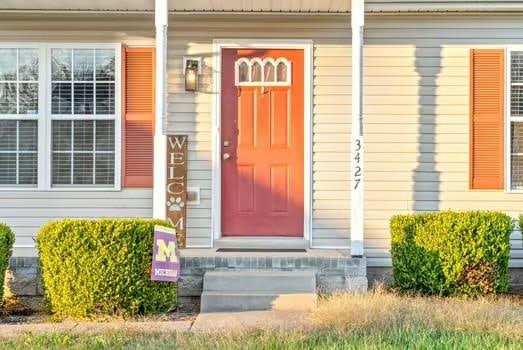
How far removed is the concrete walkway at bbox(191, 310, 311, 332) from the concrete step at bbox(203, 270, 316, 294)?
352mm

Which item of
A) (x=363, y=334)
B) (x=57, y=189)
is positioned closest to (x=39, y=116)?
(x=57, y=189)

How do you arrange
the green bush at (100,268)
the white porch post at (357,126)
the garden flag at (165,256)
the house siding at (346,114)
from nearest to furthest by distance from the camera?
the green bush at (100,268), the garden flag at (165,256), the white porch post at (357,126), the house siding at (346,114)

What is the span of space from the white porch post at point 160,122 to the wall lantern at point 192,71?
2.34ft

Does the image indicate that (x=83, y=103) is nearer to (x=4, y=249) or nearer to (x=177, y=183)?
(x=177, y=183)

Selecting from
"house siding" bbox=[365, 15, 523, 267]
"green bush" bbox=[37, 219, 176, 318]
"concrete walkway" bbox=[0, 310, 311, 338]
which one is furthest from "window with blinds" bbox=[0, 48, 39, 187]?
"house siding" bbox=[365, 15, 523, 267]

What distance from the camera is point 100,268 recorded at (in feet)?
16.4

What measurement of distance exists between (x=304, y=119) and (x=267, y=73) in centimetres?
64

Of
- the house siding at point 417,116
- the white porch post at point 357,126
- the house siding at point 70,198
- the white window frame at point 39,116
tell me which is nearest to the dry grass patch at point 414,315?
the white porch post at point 357,126

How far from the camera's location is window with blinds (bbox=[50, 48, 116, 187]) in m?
6.62

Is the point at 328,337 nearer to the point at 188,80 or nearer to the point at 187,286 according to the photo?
the point at 187,286

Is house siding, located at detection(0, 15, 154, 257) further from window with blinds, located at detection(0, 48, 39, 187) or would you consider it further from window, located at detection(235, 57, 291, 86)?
window, located at detection(235, 57, 291, 86)

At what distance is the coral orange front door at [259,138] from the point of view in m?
6.67

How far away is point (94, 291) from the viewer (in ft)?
16.3

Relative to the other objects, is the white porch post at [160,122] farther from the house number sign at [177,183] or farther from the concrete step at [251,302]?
the concrete step at [251,302]
